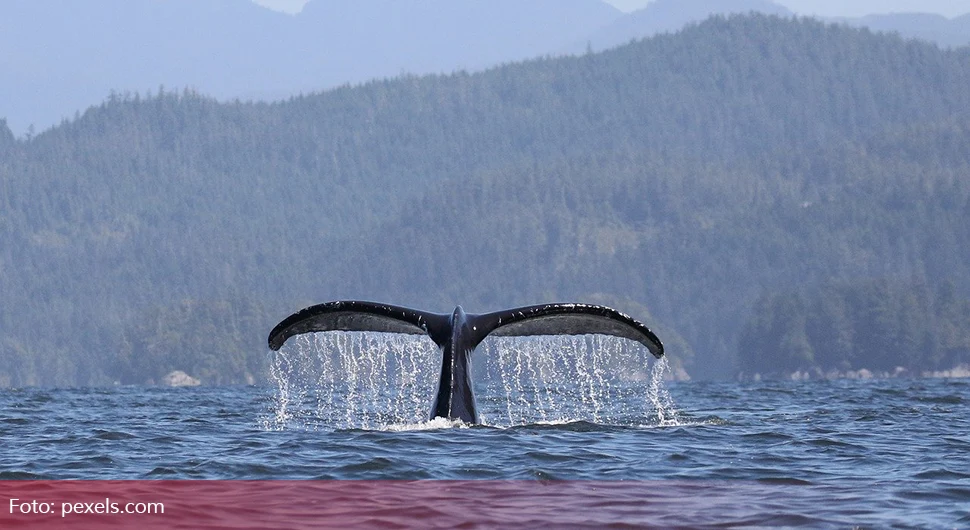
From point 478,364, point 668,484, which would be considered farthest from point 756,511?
point 478,364

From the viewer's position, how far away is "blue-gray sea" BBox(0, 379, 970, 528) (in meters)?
12.8

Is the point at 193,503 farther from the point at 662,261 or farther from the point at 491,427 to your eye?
the point at 662,261

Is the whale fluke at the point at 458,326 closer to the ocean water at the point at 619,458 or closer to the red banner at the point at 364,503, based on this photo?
the ocean water at the point at 619,458

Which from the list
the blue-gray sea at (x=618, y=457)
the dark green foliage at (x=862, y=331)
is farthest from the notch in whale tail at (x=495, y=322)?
the dark green foliage at (x=862, y=331)

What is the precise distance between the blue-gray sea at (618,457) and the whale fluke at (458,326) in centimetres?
58

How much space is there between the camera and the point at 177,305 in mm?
188750

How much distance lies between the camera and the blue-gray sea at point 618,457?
12.8 metres

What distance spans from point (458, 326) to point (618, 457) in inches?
125

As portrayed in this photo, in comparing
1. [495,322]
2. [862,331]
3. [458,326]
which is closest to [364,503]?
[495,322]

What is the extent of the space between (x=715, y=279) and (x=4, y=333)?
3583 inches

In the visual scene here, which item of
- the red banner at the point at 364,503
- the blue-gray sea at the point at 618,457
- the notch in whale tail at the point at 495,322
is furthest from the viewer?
the notch in whale tail at the point at 495,322

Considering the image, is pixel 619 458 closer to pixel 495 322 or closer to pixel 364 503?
pixel 495 322

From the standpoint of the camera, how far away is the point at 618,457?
16.1m

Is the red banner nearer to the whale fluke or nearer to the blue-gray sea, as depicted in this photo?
the blue-gray sea
